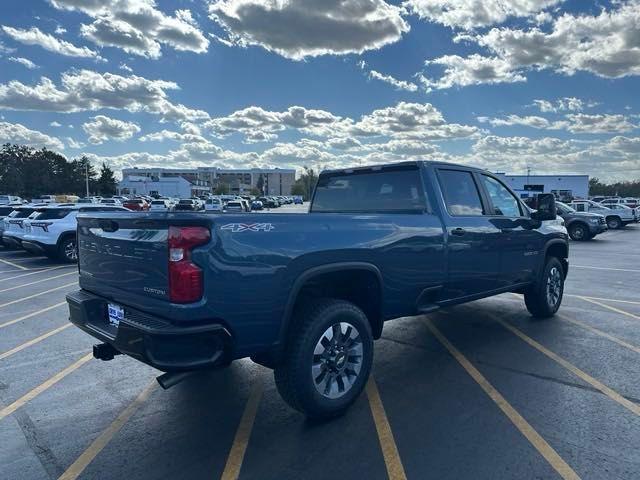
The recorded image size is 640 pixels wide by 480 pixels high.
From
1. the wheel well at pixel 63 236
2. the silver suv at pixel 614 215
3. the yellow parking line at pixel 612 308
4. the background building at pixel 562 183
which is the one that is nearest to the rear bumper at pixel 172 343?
the yellow parking line at pixel 612 308

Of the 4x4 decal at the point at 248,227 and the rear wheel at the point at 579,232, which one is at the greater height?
the 4x4 decal at the point at 248,227

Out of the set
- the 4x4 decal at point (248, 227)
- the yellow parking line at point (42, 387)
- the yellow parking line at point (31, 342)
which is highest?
the 4x4 decal at point (248, 227)

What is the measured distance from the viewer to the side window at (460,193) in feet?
15.1

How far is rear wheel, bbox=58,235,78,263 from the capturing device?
12547 mm

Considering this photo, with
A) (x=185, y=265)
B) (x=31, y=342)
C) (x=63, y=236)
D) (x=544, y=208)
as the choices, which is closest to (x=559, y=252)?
(x=544, y=208)

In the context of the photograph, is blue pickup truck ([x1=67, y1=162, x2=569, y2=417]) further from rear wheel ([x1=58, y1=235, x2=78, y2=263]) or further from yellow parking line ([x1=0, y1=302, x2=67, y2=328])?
rear wheel ([x1=58, y1=235, x2=78, y2=263])

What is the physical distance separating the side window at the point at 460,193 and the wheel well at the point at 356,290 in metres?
1.29

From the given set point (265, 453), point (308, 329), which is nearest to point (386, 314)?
point (308, 329)

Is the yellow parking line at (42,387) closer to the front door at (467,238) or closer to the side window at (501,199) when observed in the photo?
the front door at (467,238)

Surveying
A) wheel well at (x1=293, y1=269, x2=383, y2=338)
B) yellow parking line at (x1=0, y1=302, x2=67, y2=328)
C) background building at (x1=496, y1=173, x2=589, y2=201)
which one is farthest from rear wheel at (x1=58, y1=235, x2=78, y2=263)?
background building at (x1=496, y1=173, x2=589, y2=201)

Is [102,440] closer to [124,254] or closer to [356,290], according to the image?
[124,254]

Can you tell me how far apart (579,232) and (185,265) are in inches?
819

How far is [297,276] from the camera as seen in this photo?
10.4 ft

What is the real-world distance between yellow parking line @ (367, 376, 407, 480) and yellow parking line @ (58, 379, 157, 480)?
6.38ft
